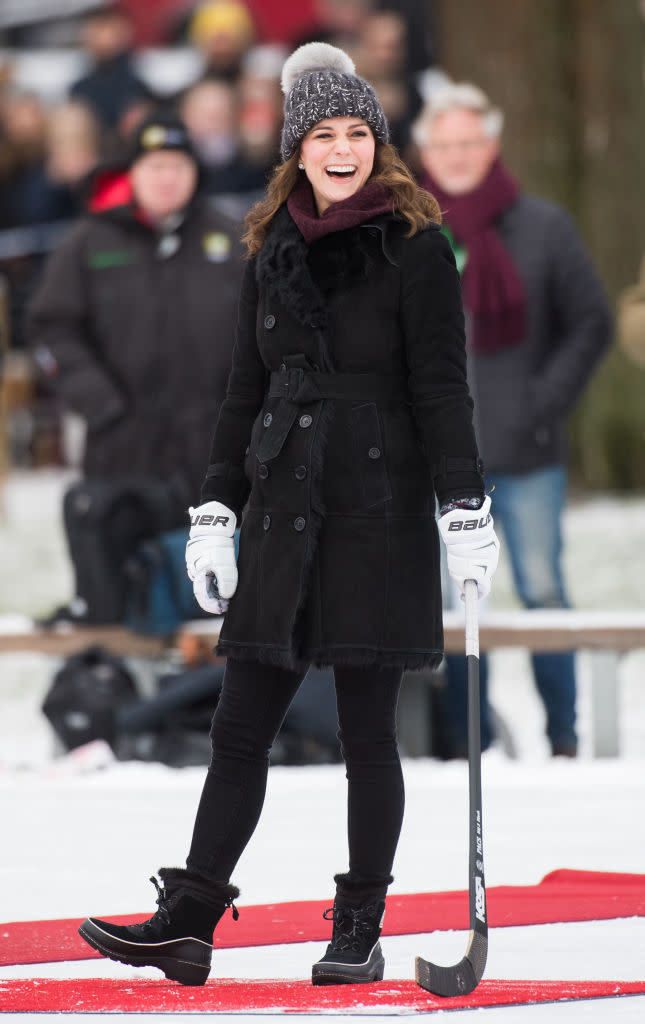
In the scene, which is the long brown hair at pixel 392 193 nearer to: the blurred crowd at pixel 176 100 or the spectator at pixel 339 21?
the blurred crowd at pixel 176 100

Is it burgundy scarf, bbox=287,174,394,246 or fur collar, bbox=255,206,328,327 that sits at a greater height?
burgundy scarf, bbox=287,174,394,246

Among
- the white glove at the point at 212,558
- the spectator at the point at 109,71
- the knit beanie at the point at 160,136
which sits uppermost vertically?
the spectator at the point at 109,71

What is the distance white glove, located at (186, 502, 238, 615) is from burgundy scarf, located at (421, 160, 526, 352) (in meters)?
2.73

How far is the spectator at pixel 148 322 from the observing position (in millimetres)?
6273

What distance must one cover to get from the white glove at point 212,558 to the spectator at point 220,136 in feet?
17.1

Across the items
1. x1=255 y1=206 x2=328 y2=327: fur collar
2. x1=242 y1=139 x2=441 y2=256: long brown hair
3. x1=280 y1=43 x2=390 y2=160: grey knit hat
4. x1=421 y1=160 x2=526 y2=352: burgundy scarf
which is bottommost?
x1=255 y1=206 x2=328 y2=327: fur collar

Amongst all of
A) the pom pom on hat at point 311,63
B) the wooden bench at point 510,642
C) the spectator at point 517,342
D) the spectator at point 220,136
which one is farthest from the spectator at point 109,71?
the pom pom on hat at point 311,63

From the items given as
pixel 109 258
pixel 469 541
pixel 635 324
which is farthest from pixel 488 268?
pixel 469 541

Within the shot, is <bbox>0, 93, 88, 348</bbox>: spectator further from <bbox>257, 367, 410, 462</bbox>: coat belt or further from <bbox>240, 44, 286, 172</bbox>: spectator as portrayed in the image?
<bbox>257, 367, 410, 462</bbox>: coat belt

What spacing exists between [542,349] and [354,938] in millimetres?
3240

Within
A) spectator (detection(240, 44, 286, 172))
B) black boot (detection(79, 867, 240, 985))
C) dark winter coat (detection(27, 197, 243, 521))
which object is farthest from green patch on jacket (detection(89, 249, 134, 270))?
black boot (detection(79, 867, 240, 985))

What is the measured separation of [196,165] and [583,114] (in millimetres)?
3755

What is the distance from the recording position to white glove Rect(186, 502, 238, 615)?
3393 millimetres

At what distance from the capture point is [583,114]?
31.7 ft
